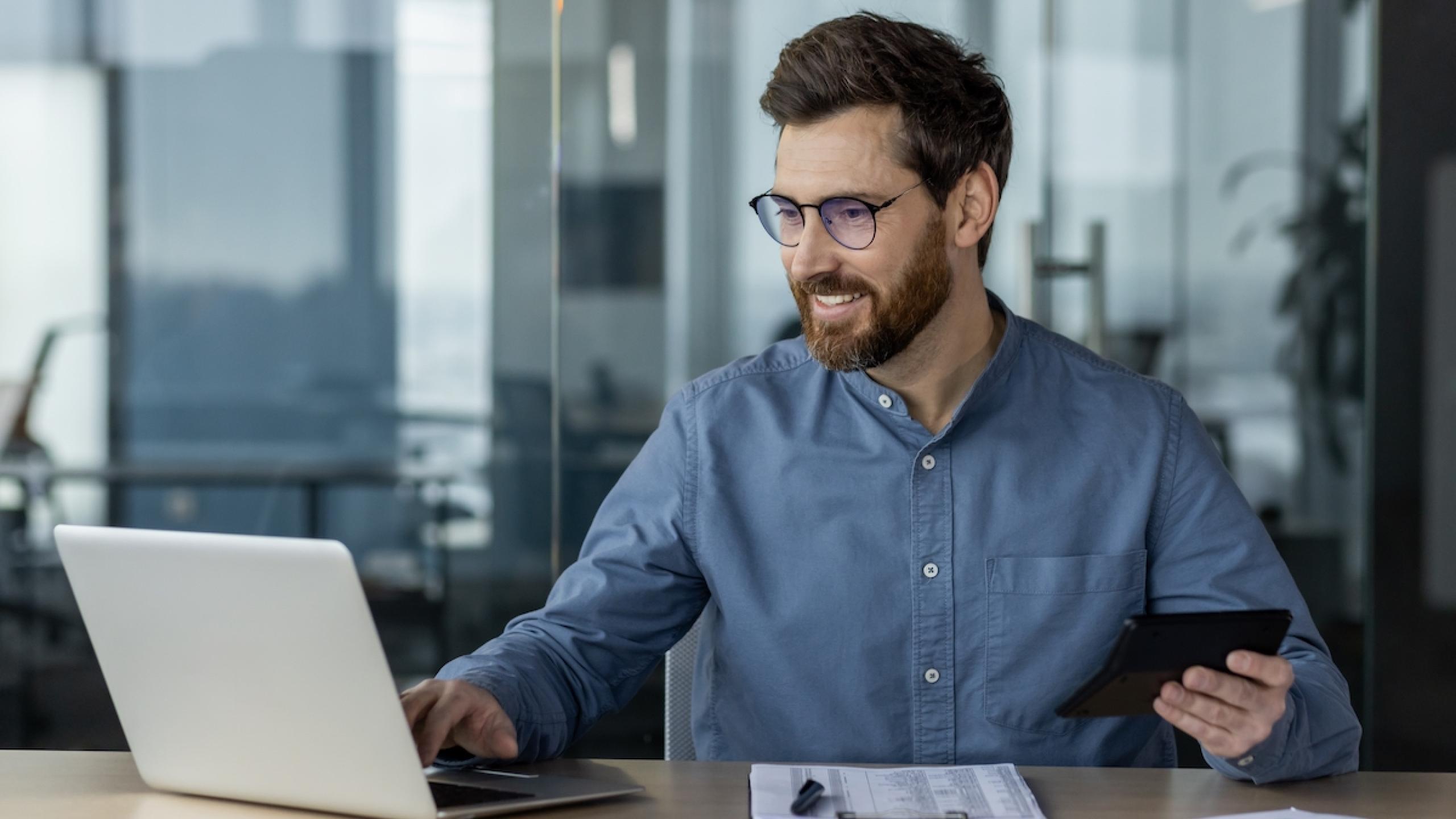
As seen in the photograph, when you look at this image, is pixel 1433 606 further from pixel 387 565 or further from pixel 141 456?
pixel 141 456

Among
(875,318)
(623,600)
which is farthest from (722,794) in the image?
(875,318)

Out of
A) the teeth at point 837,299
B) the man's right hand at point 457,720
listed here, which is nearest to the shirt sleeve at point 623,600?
the man's right hand at point 457,720

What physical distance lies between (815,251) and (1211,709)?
0.66 m

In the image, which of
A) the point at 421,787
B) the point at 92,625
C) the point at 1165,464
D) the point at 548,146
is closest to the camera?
the point at 421,787

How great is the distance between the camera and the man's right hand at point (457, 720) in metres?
1.31

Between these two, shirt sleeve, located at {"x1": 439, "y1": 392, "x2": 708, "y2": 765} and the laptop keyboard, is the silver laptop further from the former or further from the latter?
shirt sleeve, located at {"x1": 439, "y1": 392, "x2": 708, "y2": 765}

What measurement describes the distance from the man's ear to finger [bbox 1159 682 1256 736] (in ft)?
2.19

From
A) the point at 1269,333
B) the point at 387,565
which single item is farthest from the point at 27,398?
the point at 1269,333

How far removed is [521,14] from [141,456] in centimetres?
118

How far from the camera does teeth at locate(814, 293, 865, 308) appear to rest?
1.64 m

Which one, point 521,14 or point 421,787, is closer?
Answer: point 421,787

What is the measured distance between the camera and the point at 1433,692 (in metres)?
3.00

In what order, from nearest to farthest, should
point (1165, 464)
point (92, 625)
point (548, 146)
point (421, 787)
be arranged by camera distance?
point (421, 787)
point (92, 625)
point (1165, 464)
point (548, 146)

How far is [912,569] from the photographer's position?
162 centimetres
